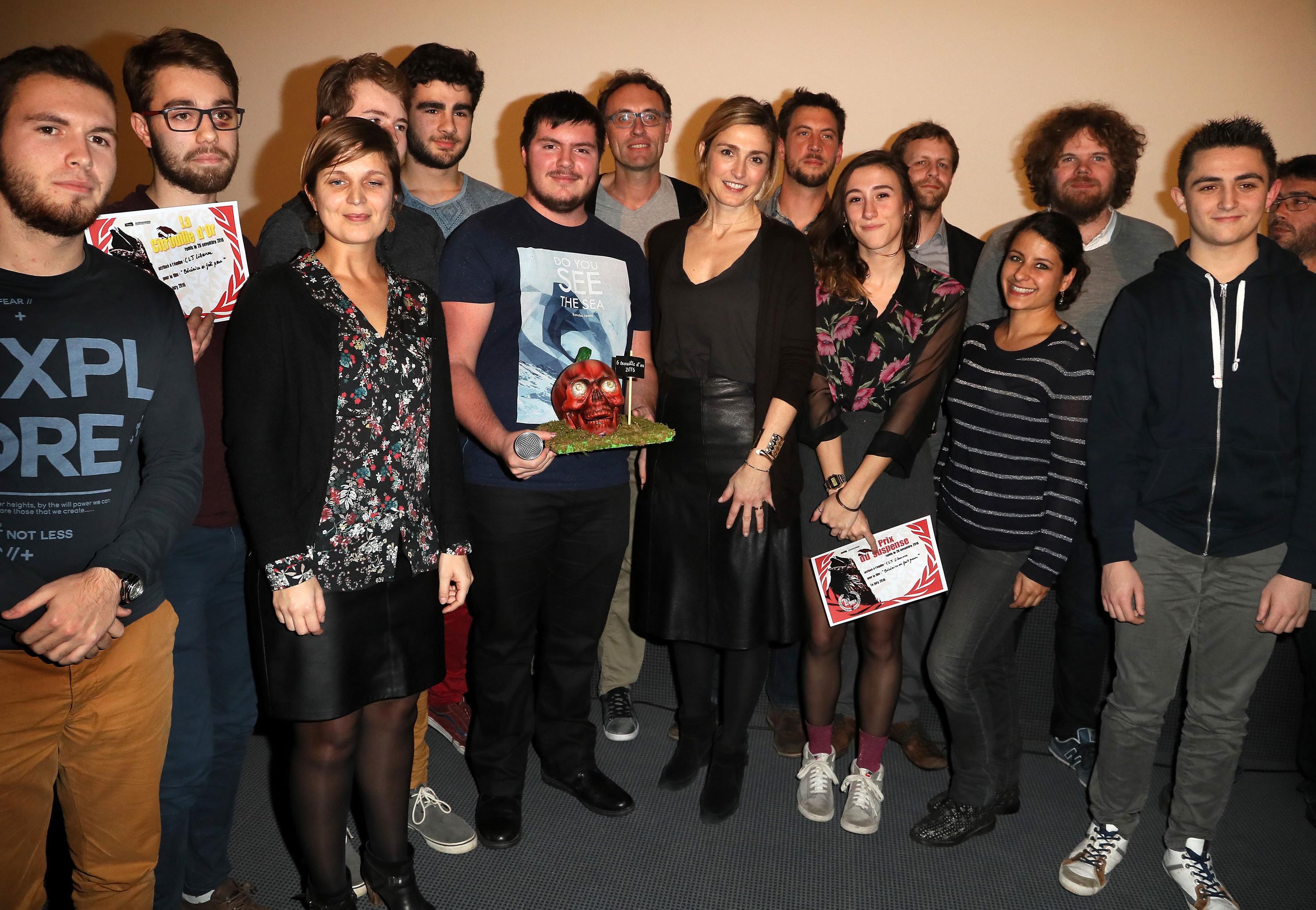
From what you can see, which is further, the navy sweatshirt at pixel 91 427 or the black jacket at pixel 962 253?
the black jacket at pixel 962 253

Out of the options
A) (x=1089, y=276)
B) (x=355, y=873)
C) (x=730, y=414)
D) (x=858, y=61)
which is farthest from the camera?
(x=858, y=61)

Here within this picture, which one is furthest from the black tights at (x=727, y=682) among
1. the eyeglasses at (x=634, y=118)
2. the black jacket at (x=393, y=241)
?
the eyeglasses at (x=634, y=118)

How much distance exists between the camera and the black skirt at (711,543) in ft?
7.52

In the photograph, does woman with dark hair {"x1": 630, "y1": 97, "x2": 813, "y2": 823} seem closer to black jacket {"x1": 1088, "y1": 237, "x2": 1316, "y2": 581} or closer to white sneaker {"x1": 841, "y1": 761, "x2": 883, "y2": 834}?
white sneaker {"x1": 841, "y1": 761, "x2": 883, "y2": 834}

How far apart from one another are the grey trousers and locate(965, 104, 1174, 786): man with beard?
475 millimetres

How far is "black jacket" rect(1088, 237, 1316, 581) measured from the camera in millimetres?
2059

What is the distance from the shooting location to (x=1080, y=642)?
108 inches

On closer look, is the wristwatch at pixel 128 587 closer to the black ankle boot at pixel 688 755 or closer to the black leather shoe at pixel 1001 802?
the black ankle boot at pixel 688 755

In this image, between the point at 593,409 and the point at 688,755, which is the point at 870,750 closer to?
the point at 688,755

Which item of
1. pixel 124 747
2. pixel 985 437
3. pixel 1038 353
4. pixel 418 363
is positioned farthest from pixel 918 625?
pixel 124 747

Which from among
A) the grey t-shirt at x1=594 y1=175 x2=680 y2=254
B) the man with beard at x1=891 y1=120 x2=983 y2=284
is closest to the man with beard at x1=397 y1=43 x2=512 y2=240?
the grey t-shirt at x1=594 y1=175 x2=680 y2=254

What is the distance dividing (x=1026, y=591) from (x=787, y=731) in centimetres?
101

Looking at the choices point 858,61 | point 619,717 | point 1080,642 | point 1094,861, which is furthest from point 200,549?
point 858,61

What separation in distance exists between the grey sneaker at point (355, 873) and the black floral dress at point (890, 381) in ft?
4.70
